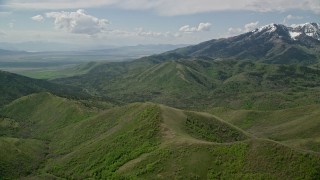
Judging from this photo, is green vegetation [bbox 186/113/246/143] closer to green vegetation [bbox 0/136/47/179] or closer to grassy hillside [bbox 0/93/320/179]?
grassy hillside [bbox 0/93/320/179]

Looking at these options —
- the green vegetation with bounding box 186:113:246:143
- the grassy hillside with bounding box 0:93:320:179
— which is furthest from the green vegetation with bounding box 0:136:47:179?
the green vegetation with bounding box 186:113:246:143

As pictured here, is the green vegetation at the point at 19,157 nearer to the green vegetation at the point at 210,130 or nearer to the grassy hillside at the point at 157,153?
the grassy hillside at the point at 157,153

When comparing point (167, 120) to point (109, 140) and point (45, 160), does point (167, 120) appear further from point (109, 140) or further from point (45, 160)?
point (45, 160)

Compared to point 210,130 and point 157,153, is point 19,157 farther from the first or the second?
point 210,130

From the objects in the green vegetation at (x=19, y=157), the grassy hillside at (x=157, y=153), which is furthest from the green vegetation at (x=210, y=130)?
the green vegetation at (x=19, y=157)

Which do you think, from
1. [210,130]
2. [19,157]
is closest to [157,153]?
[210,130]

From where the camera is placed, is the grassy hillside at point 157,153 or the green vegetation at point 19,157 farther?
the green vegetation at point 19,157

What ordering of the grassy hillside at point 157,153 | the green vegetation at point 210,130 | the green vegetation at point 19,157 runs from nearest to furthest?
the grassy hillside at point 157,153
the green vegetation at point 210,130
the green vegetation at point 19,157

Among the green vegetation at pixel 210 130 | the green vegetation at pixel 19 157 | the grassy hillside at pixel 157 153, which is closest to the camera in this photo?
the grassy hillside at pixel 157 153
